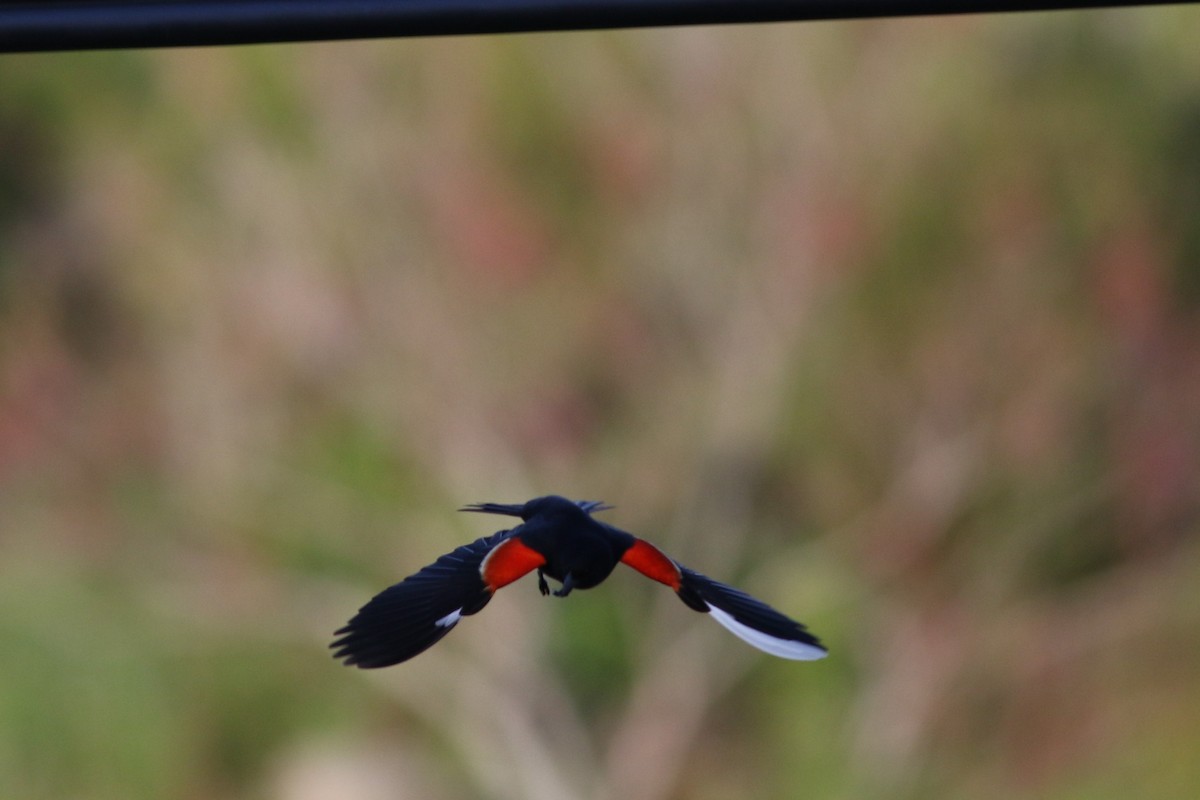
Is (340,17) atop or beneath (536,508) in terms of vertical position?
atop

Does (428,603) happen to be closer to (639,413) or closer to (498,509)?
(498,509)

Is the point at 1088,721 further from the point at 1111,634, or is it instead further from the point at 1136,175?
the point at 1136,175

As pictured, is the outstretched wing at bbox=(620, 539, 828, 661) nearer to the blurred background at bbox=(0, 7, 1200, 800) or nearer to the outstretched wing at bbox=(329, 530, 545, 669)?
the outstretched wing at bbox=(329, 530, 545, 669)

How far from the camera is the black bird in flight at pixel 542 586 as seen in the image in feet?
3.74

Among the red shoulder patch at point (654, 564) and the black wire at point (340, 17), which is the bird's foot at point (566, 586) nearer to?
the red shoulder patch at point (654, 564)

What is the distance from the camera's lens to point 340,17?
3.49 ft

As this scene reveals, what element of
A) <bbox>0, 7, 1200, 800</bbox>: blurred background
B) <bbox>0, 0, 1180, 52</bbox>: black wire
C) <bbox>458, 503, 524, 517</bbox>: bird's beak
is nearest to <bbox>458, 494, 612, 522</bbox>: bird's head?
<bbox>458, 503, 524, 517</bbox>: bird's beak

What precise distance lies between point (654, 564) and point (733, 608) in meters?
0.12

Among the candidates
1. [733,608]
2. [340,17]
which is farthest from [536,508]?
[340,17]

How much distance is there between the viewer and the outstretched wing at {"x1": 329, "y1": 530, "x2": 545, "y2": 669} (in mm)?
1112

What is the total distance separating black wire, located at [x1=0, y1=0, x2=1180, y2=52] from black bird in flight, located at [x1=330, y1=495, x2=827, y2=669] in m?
0.41

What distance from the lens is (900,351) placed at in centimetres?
657

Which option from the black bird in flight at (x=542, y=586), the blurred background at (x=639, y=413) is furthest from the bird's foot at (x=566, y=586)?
the blurred background at (x=639, y=413)

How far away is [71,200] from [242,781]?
3004 millimetres
